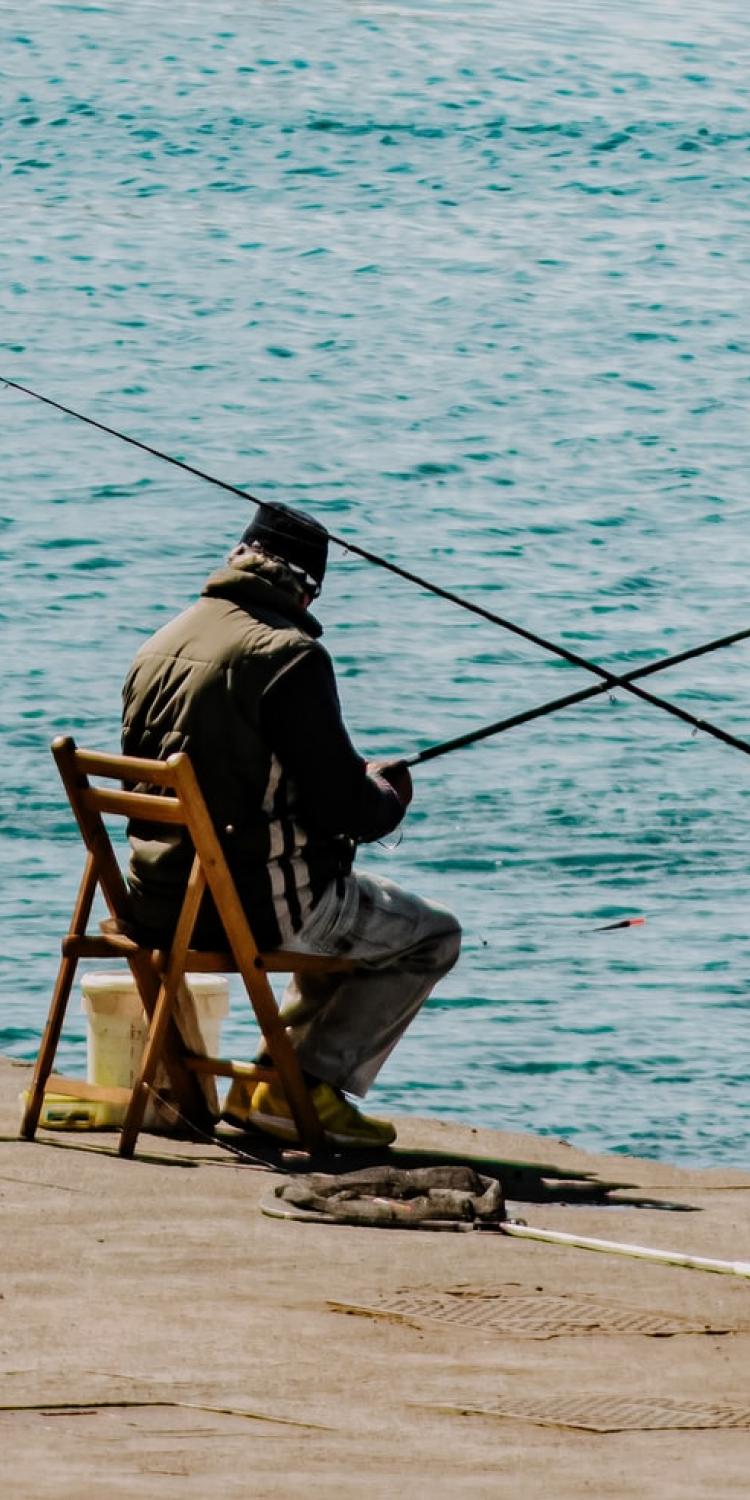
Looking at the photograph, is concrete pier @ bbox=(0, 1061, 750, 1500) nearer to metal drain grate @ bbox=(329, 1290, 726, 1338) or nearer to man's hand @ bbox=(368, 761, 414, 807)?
metal drain grate @ bbox=(329, 1290, 726, 1338)

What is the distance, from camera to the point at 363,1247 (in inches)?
162

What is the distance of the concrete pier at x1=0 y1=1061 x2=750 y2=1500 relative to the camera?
9.84 ft

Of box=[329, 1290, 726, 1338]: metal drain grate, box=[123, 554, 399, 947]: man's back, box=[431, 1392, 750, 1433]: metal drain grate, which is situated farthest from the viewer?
box=[123, 554, 399, 947]: man's back

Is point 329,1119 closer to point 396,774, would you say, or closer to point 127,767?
point 396,774

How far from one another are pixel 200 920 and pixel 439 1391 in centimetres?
174

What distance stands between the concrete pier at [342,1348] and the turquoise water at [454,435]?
291 cm

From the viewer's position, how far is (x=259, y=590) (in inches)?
196

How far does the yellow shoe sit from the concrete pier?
0.26 metres

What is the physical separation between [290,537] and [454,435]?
868 inches

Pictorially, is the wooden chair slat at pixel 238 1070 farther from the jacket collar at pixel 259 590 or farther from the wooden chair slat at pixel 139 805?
the jacket collar at pixel 259 590

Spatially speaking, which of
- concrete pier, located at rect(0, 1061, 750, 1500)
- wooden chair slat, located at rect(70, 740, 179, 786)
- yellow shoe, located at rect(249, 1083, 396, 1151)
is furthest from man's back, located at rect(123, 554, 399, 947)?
concrete pier, located at rect(0, 1061, 750, 1500)

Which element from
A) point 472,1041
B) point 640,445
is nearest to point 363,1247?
point 472,1041

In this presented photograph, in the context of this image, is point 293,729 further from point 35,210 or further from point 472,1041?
point 35,210

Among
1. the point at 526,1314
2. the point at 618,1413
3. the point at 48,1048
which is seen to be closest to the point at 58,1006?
the point at 48,1048
